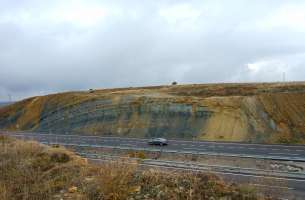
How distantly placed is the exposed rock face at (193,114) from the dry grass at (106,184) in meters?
37.3

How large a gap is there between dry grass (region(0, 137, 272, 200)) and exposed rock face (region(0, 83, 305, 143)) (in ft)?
122

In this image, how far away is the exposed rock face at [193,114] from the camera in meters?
49.9

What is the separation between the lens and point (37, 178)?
14.2 m

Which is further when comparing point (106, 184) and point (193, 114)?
point (193, 114)

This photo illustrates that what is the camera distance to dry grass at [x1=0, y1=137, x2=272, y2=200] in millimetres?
10914

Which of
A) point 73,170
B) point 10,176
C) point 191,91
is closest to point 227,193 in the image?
point 73,170

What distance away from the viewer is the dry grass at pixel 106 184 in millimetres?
10914

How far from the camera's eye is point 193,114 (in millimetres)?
56250

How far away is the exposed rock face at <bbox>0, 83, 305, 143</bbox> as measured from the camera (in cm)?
4991

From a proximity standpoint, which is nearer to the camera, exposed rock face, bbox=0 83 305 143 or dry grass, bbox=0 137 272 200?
dry grass, bbox=0 137 272 200

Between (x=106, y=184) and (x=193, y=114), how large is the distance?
150 ft

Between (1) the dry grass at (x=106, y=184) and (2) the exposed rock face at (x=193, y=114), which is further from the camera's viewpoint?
(2) the exposed rock face at (x=193, y=114)

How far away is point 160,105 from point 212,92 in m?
10.5

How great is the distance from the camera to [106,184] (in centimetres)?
1120
